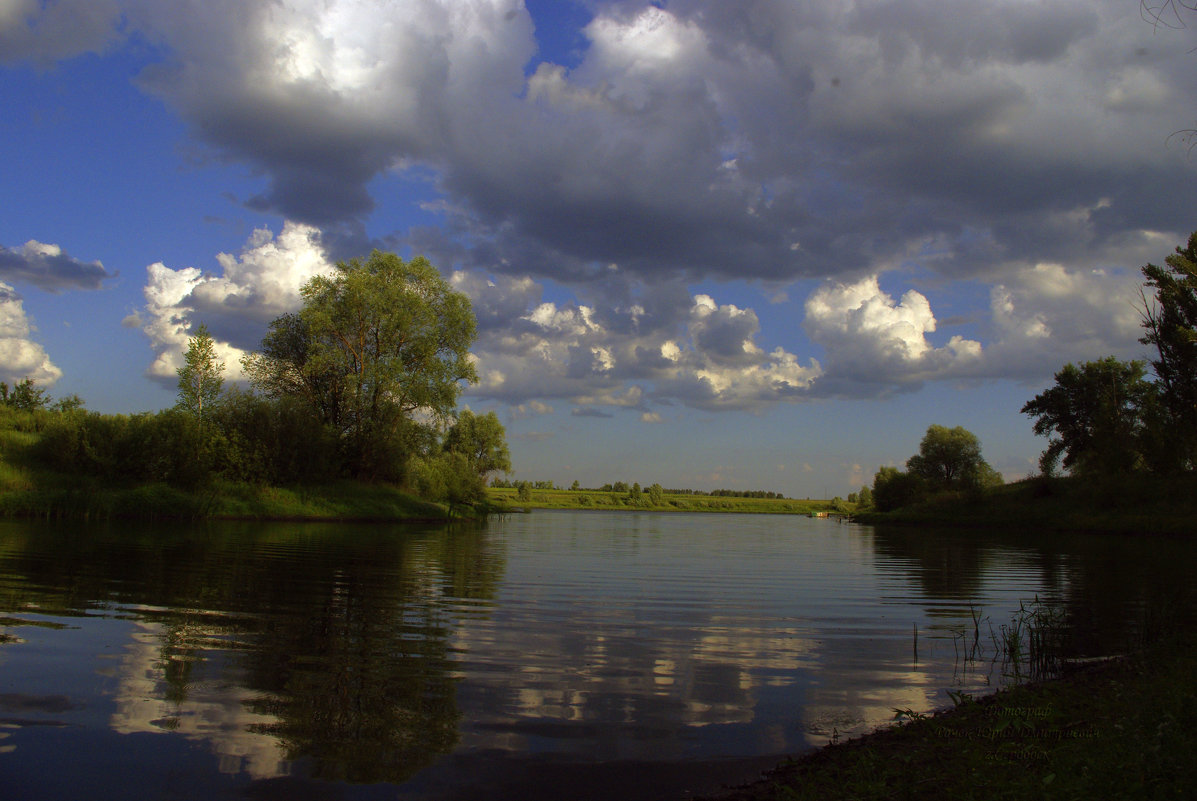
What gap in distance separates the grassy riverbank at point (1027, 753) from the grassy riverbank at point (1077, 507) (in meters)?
61.1

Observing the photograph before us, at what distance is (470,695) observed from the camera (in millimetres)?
8062

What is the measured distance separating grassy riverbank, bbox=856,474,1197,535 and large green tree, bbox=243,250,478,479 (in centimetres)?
5689

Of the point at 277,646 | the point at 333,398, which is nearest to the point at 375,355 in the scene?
the point at 333,398

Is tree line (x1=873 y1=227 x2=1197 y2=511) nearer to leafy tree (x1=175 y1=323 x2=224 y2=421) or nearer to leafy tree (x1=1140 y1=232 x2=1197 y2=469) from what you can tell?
leafy tree (x1=1140 y1=232 x2=1197 y2=469)

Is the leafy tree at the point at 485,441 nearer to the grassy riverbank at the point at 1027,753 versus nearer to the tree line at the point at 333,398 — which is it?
the tree line at the point at 333,398

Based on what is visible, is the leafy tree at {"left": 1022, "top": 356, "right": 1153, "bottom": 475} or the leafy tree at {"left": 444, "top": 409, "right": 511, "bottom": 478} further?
the leafy tree at {"left": 444, "top": 409, "right": 511, "bottom": 478}

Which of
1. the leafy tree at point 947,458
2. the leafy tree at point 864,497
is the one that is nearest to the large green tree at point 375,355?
the leafy tree at point 947,458

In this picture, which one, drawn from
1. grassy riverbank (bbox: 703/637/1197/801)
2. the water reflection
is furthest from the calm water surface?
grassy riverbank (bbox: 703/637/1197/801)

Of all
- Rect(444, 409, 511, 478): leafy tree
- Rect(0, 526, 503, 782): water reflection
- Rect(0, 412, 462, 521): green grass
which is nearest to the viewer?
Rect(0, 526, 503, 782): water reflection

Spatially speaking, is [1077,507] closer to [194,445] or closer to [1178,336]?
[1178,336]

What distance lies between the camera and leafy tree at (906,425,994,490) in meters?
106

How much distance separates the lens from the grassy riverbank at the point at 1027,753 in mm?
4938

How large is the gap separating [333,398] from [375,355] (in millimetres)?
4870

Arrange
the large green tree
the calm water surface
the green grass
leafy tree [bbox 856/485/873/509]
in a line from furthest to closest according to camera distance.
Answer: leafy tree [bbox 856/485/873/509], the large green tree, the green grass, the calm water surface
